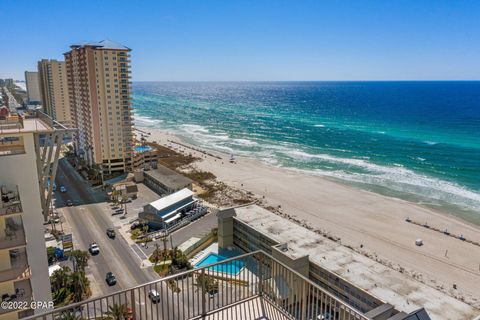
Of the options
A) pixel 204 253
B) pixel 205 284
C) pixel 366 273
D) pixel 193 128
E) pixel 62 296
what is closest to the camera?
pixel 205 284

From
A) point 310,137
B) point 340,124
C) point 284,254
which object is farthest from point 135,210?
point 340,124

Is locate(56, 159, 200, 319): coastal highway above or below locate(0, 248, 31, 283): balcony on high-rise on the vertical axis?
below

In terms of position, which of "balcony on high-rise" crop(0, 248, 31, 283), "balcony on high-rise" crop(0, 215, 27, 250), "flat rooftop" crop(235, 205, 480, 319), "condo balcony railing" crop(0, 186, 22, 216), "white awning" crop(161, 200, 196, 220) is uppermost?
"condo balcony railing" crop(0, 186, 22, 216)

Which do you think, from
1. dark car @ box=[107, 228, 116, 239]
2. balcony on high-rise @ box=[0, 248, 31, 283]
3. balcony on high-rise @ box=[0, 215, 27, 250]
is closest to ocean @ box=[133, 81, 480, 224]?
dark car @ box=[107, 228, 116, 239]

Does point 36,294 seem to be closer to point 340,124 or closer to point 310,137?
point 310,137

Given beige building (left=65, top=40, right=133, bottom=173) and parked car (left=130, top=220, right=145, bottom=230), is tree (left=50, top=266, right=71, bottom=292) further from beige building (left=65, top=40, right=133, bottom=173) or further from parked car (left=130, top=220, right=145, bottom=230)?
beige building (left=65, top=40, right=133, bottom=173)

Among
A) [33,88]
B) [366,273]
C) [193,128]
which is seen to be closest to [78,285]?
[366,273]

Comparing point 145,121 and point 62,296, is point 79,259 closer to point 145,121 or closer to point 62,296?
point 62,296
